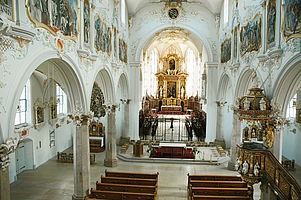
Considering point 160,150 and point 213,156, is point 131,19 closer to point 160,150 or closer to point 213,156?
point 160,150

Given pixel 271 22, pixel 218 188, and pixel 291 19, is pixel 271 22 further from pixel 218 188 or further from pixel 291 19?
pixel 218 188

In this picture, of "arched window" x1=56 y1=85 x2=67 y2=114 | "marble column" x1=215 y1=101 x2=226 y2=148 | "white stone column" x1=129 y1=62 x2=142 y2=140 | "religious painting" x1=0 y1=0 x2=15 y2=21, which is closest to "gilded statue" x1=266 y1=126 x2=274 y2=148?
"religious painting" x1=0 y1=0 x2=15 y2=21

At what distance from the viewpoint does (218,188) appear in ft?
29.4

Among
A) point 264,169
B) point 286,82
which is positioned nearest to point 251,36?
point 286,82

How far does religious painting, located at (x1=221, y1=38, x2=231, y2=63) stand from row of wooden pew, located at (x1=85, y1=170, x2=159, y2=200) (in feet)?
31.6

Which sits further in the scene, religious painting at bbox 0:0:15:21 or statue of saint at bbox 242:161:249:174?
statue of saint at bbox 242:161:249:174

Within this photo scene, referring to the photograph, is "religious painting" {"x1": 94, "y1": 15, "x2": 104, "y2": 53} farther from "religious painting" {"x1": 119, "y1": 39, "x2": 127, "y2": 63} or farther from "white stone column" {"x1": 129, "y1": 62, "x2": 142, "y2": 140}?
"white stone column" {"x1": 129, "y1": 62, "x2": 142, "y2": 140}

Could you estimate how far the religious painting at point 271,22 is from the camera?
8.00 meters

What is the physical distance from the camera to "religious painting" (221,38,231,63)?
1466 centimetres

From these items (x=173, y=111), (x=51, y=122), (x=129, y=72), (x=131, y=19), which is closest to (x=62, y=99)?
(x=51, y=122)

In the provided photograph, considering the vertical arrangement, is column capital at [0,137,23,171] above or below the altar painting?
below

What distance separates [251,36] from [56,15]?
8418mm

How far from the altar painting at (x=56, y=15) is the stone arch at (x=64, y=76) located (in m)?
0.85

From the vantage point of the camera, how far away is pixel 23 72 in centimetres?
552
